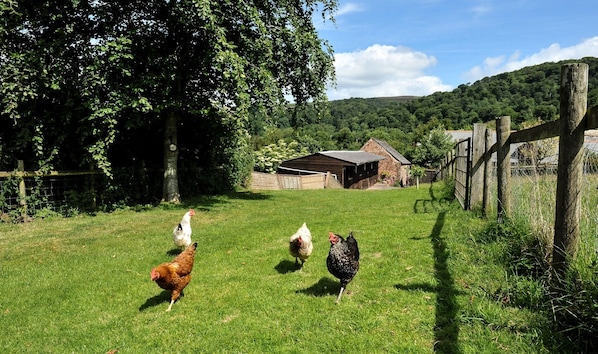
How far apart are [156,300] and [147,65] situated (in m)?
9.27

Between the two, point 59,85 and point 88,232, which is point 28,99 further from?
point 88,232

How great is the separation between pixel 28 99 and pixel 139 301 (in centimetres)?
900

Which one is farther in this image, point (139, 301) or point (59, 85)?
point (59, 85)

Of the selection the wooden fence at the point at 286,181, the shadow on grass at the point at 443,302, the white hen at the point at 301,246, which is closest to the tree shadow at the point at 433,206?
the shadow on grass at the point at 443,302

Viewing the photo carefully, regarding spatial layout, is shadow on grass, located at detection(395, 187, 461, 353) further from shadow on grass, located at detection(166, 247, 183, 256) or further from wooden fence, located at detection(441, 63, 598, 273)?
shadow on grass, located at detection(166, 247, 183, 256)

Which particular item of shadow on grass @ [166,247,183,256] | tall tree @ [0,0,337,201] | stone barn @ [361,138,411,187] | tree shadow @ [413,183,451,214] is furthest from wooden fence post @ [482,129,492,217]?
A: stone barn @ [361,138,411,187]

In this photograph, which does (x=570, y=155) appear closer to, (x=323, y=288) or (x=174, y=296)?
(x=323, y=288)

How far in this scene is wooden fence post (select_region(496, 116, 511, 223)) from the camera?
18.2ft

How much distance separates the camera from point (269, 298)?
4523mm

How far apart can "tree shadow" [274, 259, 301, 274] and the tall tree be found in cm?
596

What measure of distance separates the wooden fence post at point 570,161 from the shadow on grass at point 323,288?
246 cm

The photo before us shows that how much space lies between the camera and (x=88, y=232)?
9008mm

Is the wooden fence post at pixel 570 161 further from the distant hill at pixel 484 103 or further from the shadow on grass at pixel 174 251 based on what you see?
the distant hill at pixel 484 103

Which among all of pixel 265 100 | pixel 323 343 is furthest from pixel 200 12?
pixel 323 343
